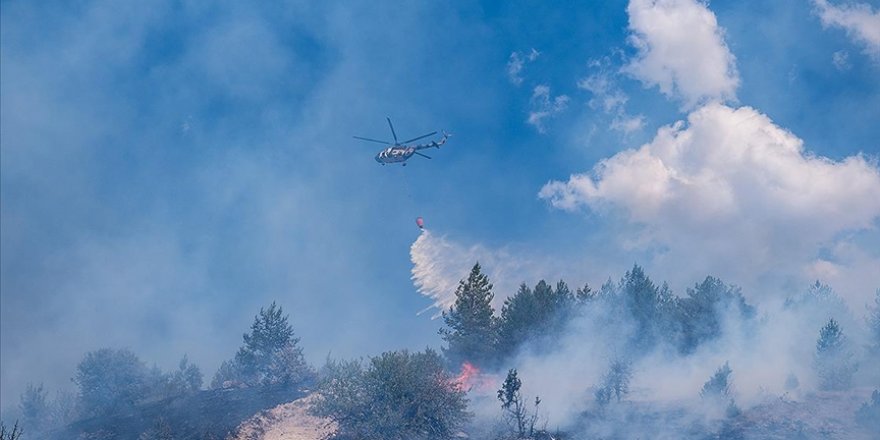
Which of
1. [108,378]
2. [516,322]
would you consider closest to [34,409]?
[108,378]

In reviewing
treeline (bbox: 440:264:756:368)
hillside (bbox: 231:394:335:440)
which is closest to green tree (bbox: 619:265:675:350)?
treeline (bbox: 440:264:756:368)

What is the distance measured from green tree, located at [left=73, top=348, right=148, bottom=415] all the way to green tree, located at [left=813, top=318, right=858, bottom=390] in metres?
78.0

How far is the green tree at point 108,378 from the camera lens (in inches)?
3528

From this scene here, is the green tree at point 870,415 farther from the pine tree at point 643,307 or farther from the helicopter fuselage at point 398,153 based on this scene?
the helicopter fuselage at point 398,153

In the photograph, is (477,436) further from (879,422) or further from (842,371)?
(842,371)

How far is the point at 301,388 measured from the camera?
65750 millimetres

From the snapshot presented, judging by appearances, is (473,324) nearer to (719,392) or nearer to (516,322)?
(516,322)

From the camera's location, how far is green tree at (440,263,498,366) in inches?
2739

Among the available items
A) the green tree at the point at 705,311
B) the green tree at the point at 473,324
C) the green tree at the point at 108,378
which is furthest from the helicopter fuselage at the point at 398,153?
the green tree at the point at 108,378

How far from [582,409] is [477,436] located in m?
10.9

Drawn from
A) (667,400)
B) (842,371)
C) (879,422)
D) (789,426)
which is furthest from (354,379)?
(842,371)

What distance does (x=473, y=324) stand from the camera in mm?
70812

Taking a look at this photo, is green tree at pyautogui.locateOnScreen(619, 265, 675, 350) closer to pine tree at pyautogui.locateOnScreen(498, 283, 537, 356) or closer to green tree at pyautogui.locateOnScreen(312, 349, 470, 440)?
pine tree at pyautogui.locateOnScreen(498, 283, 537, 356)

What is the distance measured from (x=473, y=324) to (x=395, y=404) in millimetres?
19856
